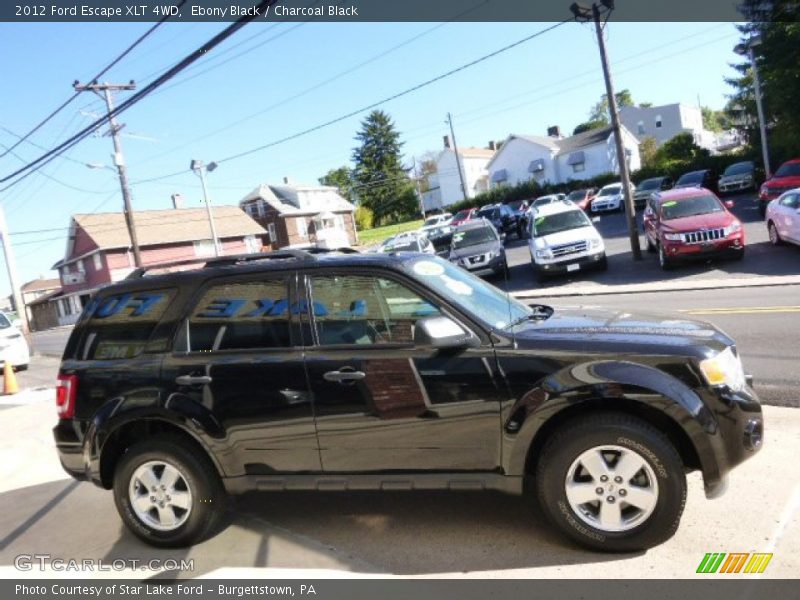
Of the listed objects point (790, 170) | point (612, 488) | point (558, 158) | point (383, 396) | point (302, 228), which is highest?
point (558, 158)

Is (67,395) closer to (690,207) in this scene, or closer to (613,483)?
(613,483)

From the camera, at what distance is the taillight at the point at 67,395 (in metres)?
4.16

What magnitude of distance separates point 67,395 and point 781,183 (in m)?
21.7

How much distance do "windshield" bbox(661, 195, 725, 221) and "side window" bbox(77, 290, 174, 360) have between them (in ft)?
44.5

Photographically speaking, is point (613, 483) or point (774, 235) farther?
point (774, 235)

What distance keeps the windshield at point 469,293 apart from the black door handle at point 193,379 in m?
1.43

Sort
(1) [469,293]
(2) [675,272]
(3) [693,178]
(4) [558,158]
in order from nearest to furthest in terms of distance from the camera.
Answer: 1. (1) [469,293]
2. (2) [675,272]
3. (3) [693,178]
4. (4) [558,158]

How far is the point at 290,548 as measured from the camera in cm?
390

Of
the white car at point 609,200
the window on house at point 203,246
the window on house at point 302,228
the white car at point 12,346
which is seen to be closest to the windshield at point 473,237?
the white car at point 12,346

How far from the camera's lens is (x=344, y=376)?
11.9ft

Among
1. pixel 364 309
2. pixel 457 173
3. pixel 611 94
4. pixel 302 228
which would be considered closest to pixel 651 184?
pixel 611 94

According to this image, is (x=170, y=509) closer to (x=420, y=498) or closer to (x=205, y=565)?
(x=205, y=565)

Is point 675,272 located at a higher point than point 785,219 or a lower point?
lower
